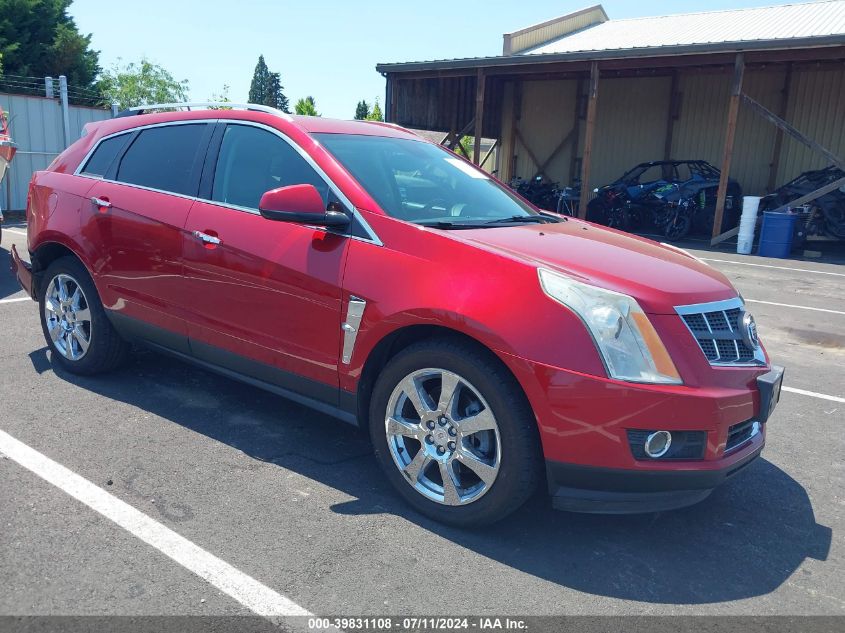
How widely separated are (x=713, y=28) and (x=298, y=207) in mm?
21099

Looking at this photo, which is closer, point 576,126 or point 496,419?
point 496,419

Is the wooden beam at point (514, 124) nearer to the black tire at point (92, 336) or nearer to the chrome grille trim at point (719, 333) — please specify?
the black tire at point (92, 336)

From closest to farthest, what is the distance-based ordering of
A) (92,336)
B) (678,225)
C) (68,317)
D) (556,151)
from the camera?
(92,336) → (68,317) → (678,225) → (556,151)

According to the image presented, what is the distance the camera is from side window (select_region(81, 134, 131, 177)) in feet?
15.3

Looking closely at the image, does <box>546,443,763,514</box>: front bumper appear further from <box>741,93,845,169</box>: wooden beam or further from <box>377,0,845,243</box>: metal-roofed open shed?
<box>741,93,845,169</box>: wooden beam

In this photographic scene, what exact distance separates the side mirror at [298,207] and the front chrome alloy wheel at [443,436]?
0.84 m

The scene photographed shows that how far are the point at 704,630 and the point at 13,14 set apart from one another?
35.4m

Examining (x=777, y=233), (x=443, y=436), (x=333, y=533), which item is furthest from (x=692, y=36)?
(x=333, y=533)

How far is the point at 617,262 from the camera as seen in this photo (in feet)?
10.5

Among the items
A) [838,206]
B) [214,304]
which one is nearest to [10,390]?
[214,304]

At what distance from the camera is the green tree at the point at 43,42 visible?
29.5m

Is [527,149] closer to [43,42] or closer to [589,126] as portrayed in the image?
[589,126]

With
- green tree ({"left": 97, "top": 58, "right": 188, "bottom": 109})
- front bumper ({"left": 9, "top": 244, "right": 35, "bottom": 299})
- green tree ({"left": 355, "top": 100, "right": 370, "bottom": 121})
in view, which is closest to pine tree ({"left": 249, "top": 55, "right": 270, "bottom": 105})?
green tree ({"left": 355, "top": 100, "right": 370, "bottom": 121})

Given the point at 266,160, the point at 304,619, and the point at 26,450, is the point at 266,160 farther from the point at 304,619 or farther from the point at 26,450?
the point at 304,619
